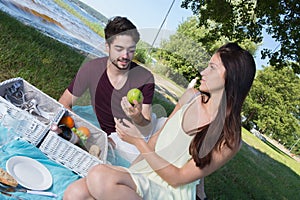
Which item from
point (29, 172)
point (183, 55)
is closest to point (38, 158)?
point (29, 172)

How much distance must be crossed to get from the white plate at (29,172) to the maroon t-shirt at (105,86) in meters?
0.49

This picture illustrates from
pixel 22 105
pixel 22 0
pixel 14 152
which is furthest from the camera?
pixel 22 0

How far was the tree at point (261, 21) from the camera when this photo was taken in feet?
16.1

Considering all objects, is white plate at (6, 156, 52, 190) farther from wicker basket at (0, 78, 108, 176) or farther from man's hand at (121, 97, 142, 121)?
man's hand at (121, 97, 142, 121)

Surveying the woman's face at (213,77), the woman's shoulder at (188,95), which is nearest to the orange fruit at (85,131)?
the woman's shoulder at (188,95)

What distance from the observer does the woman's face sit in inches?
57.2

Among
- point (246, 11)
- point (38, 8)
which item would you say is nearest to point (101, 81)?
point (246, 11)

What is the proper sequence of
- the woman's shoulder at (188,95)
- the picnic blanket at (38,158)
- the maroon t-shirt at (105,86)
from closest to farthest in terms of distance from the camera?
the woman's shoulder at (188,95) < the maroon t-shirt at (105,86) < the picnic blanket at (38,158)

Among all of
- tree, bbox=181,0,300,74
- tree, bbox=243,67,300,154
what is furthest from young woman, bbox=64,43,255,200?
tree, bbox=243,67,300,154

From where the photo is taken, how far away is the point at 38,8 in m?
7.84

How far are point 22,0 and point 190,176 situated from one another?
24.5 feet

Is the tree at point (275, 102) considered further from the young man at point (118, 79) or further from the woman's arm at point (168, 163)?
the woman's arm at point (168, 163)

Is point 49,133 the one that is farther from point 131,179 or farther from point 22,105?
point 131,179

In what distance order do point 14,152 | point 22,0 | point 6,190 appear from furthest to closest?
1. point 22,0
2. point 14,152
3. point 6,190
